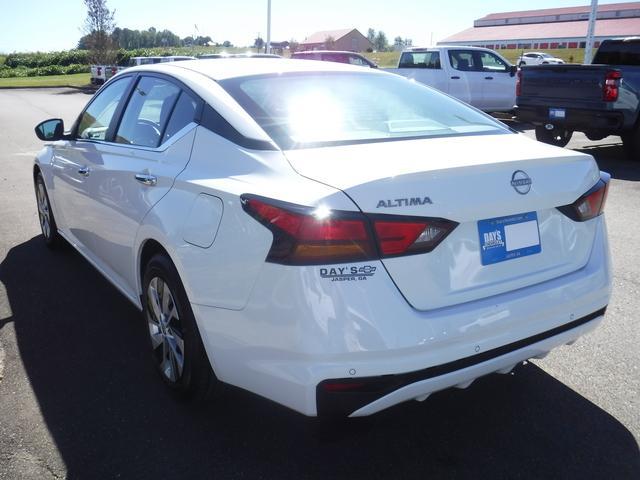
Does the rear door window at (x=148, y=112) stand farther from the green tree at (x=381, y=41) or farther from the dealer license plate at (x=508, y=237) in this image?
the green tree at (x=381, y=41)

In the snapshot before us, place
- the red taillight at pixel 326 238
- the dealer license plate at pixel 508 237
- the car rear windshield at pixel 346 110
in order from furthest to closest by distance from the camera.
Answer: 1. the car rear windshield at pixel 346 110
2. the dealer license plate at pixel 508 237
3. the red taillight at pixel 326 238

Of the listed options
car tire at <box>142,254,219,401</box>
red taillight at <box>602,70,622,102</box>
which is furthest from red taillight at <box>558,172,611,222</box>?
red taillight at <box>602,70,622,102</box>

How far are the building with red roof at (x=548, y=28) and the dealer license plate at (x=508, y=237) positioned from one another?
6611 centimetres

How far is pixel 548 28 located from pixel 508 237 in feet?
270

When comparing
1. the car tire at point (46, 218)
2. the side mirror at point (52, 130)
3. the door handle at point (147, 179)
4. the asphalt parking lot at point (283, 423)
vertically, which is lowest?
the asphalt parking lot at point (283, 423)

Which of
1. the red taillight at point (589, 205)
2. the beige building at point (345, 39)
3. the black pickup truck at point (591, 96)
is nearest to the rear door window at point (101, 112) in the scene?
Result: the red taillight at point (589, 205)

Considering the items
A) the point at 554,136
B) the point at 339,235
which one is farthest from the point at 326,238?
the point at 554,136

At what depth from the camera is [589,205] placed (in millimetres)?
2797

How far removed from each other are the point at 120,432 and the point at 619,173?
877 centimetres

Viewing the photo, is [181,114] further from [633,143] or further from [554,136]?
[554,136]

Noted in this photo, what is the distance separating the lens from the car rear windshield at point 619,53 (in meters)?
11.1

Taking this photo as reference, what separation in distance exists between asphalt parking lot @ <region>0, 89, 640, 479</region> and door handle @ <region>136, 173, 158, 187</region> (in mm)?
1058

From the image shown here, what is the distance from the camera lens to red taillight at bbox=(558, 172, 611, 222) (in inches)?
107

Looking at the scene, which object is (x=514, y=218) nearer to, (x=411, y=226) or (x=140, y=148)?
(x=411, y=226)
